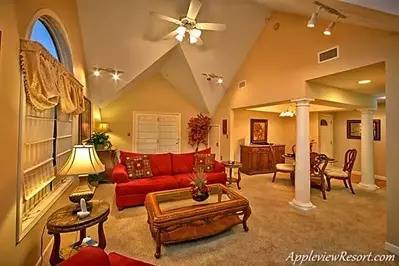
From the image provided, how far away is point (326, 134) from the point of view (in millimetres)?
7602

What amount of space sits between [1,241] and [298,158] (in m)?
4.15

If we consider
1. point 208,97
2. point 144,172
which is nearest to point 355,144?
point 208,97

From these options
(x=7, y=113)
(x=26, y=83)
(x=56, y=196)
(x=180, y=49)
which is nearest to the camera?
(x=7, y=113)

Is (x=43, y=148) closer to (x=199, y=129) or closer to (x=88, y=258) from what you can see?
(x=88, y=258)

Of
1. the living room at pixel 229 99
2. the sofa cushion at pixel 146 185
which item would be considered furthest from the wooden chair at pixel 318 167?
Result: the sofa cushion at pixel 146 185

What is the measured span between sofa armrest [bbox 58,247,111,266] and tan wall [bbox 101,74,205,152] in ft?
19.5

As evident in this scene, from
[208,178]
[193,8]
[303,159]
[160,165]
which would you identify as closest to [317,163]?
[303,159]

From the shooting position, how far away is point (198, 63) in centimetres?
570

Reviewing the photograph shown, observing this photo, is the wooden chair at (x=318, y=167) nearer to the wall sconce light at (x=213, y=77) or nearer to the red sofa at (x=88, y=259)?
the wall sconce light at (x=213, y=77)

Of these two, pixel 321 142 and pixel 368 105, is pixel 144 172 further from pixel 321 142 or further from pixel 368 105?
pixel 321 142

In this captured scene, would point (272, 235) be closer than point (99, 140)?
Yes

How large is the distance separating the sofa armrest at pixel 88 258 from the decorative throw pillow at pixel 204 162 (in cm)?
338

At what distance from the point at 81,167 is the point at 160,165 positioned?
251cm

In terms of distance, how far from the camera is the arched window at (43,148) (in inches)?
75.0
